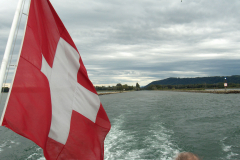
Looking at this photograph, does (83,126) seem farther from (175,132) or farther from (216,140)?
(175,132)

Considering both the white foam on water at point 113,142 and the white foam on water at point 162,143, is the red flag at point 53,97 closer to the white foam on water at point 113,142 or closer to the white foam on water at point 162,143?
the white foam on water at point 113,142

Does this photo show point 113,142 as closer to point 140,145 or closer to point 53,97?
point 140,145

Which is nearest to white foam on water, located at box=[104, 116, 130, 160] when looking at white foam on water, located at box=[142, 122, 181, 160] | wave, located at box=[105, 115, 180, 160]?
wave, located at box=[105, 115, 180, 160]

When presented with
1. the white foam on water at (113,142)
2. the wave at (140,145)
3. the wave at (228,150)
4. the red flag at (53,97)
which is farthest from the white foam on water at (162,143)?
the red flag at (53,97)

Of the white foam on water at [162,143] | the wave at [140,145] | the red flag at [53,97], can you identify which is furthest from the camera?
the white foam on water at [162,143]

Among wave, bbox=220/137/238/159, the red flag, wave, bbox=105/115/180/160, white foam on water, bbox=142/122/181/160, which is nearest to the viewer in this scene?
the red flag

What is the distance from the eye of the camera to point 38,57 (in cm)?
282

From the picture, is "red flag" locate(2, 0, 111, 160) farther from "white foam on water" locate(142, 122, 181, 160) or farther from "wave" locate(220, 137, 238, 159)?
"wave" locate(220, 137, 238, 159)

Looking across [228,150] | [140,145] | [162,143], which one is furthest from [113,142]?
[228,150]

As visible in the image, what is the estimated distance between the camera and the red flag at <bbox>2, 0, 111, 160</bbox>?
260 centimetres

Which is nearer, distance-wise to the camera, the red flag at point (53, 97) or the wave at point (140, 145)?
the red flag at point (53, 97)

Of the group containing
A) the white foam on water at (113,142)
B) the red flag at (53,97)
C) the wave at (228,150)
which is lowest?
the wave at (228,150)

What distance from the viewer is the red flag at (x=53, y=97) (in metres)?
2.60

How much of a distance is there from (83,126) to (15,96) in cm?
131
